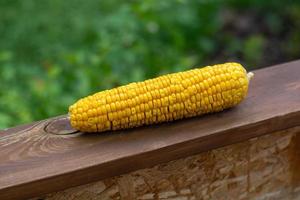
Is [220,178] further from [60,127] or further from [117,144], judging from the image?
[60,127]

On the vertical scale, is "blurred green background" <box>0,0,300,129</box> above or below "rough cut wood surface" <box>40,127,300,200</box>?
above

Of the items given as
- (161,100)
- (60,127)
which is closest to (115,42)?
(60,127)

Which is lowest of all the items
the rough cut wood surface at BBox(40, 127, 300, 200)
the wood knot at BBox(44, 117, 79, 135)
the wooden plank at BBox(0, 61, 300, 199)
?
the rough cut wood surface at BBox(40, 127, 300, 200)

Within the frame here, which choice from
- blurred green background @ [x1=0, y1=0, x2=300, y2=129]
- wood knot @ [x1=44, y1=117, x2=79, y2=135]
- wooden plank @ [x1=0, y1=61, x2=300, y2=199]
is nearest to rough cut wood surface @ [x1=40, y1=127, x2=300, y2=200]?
wooden plank @ [x1=0, y1=61, x2=300, y2=199]

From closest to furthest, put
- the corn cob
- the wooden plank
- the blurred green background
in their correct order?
the wooden plank, the corn cob, the blurred green background

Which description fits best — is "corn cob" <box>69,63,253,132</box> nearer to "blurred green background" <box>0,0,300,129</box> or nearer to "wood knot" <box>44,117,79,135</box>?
"wood knot" <box>44,117,79,135</box>

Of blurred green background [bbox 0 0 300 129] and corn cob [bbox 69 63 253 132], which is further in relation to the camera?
blurred green background [bbox 0 0 300 129]

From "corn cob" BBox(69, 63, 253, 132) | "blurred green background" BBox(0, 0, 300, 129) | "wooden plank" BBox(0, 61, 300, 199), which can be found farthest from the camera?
"blurred green background" BBox(0, 0, 300, 129)

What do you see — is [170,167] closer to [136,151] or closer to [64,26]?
[136,151]
